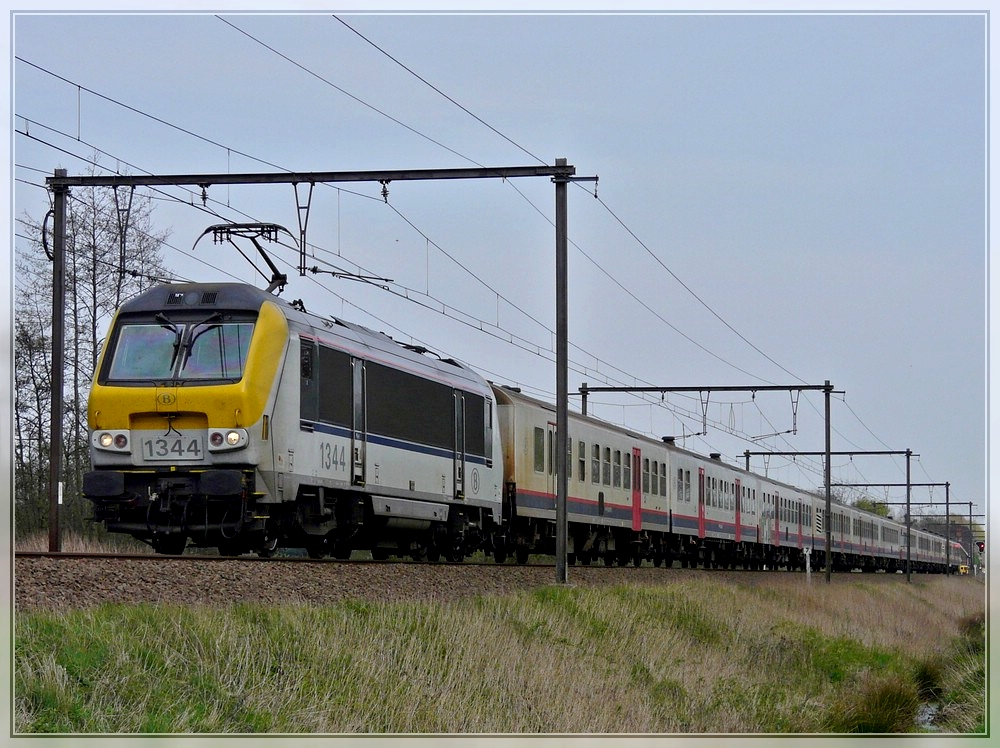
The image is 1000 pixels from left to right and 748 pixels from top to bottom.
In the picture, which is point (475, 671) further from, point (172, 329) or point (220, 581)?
point (172, 329)

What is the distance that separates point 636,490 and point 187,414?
65.2 feet

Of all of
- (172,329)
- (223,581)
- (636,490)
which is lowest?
(223,581)

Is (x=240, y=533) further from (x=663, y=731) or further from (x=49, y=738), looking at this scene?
(x=49, y=738)

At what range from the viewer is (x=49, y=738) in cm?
964

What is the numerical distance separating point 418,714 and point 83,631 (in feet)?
9.98

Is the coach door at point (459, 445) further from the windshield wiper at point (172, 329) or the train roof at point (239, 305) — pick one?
the windshield wiper at point (172, 329)

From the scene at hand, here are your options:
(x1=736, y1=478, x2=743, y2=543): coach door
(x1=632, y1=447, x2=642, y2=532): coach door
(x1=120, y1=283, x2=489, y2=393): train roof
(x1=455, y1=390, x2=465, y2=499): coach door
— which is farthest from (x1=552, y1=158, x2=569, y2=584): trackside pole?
(x1=736, y1=478, x2=743, y2=543): coach door

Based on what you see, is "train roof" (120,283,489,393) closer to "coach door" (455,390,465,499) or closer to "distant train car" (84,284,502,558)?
"distant train car" (84,284,502,558)

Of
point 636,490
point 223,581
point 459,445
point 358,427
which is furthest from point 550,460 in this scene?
point 223,581

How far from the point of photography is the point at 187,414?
55.6 ft

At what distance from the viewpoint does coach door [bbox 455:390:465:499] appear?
23.7 m

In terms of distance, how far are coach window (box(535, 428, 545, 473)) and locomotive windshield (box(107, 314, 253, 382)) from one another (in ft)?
41.3

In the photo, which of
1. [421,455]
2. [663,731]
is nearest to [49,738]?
[663,731]

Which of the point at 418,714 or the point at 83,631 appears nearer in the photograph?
the point at 83,631
